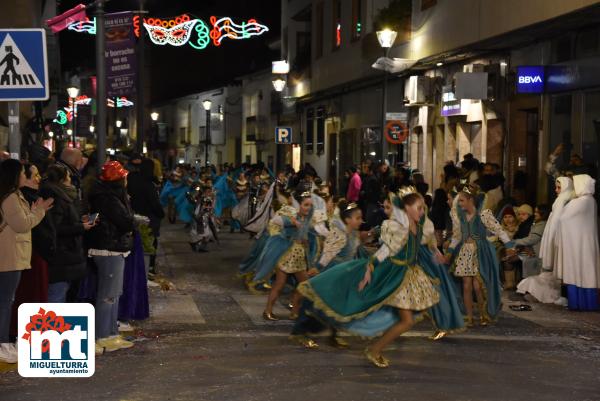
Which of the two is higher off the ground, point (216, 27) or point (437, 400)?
point (216, 27)

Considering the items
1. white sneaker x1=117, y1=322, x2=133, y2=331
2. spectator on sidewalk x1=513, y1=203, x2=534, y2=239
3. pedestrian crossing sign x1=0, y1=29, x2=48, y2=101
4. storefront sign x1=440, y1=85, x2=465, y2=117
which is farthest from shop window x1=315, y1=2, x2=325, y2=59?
pedestrian crossing sign x1=0, y1=29, x2=48, y2=101

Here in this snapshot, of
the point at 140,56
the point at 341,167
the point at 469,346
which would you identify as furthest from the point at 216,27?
the point at 469,346

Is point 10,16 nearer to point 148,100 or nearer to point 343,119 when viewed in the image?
point 343,119

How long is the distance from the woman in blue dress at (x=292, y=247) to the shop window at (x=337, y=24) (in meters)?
23.5

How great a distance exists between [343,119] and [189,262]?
687 inches

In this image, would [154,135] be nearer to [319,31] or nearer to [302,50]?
[302,50]

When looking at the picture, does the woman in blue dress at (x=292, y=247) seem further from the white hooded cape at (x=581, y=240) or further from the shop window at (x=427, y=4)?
the shop window at (x=427, y=4)

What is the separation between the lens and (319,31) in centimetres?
4009

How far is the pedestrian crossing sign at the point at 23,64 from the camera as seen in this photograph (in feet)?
34.9

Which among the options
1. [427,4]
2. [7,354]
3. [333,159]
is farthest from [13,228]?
[333,159]

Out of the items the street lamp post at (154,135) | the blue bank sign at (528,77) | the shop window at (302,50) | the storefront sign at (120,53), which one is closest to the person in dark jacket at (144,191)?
the storefront sign at (120,53)

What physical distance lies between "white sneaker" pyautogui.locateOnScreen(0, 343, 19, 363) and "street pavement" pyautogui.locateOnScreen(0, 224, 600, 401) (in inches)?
4.5

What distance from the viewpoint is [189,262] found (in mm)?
20000

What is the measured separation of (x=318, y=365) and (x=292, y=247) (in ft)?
11.1
